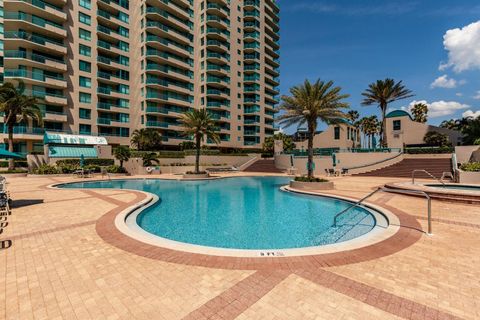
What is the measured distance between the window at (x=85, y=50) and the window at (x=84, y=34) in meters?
1.67

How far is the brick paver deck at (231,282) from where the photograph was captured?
412 cm

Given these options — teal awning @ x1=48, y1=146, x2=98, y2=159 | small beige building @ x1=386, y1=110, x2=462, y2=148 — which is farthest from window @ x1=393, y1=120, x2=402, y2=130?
teal awning @ x1=48, y1=146, x2=98, y2=159

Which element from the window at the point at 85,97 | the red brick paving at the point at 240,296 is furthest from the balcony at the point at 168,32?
the red brick paving at the point at 240,296

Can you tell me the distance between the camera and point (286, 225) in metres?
11.0

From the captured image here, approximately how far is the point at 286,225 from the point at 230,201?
21.8 ft

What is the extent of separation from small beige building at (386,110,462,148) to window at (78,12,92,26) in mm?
66466

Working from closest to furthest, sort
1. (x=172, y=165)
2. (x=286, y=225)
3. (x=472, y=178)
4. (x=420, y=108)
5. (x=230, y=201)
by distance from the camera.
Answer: (x=286, y=225) < (x=230, y=201) < (x=472, y=178) < (x=172, y=165) < (x=420, y=108)

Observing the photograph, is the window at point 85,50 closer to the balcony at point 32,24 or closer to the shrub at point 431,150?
the balcony at point 32,24

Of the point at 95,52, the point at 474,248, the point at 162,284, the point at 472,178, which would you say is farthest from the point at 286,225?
the point at 95,52

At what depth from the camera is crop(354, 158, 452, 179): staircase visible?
96.3 ft

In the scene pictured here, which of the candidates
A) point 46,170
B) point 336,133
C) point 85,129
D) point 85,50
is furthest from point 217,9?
point 46,170

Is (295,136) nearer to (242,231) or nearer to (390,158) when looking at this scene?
(390,158)

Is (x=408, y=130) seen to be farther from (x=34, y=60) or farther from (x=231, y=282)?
(x=34, y=60)

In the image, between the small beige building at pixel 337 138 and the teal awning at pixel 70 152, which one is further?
the small beige building at pixel 337 138
